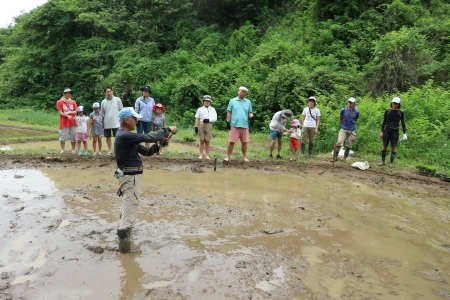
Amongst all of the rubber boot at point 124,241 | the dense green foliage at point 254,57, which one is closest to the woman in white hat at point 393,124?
the dense green foliage at point 254,57

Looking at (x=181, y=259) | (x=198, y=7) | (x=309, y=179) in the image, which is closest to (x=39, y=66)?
(x=198, y=7)

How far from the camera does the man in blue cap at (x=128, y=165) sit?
15.3 feet

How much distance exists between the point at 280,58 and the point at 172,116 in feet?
21.8

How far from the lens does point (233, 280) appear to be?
4.06m

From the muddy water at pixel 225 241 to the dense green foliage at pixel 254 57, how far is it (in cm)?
496

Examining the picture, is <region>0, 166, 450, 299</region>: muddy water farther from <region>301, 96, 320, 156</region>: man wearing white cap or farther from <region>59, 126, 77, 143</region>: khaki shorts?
<region>301, 96, 320, 156</region>: man wearing white cap

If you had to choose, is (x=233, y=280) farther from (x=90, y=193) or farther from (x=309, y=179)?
(x=309, y=179)

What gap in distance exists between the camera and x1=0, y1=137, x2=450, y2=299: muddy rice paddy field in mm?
3961

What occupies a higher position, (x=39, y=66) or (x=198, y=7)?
(x=198, y=7)

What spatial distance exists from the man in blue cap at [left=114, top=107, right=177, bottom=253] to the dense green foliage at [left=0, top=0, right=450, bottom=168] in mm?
7876

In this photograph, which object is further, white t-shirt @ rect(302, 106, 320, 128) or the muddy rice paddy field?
white t-shirt @ rect(302, 106, 320, 128)

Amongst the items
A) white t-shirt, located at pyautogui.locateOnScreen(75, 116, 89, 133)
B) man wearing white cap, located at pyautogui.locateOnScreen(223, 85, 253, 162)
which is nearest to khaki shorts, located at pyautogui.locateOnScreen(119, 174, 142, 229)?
man wearing white cap, located at pyautogui.locateOnScreen(223, 85, 253, 162)

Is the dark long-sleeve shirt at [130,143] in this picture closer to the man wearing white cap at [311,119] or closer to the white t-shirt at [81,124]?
the white t-shirt at [81,124]

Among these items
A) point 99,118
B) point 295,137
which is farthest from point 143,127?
point 295,137
